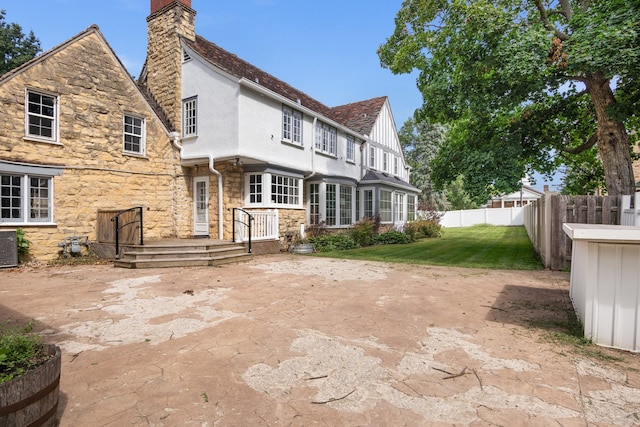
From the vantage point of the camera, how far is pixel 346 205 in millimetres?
17781

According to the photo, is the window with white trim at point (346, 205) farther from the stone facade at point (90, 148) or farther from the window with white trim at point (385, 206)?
the stone facade at point (90, 148)

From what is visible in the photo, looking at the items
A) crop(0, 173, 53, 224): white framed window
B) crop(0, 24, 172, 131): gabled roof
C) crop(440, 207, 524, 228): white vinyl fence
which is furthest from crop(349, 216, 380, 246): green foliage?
crop(440, 207, 524, 228): white vinyl fence

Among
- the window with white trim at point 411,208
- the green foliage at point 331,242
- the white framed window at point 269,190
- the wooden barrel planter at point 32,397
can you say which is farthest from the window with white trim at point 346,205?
the wooden barrel planter at point 32,397

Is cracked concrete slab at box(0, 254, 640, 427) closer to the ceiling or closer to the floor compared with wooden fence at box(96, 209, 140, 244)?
closer to the floor

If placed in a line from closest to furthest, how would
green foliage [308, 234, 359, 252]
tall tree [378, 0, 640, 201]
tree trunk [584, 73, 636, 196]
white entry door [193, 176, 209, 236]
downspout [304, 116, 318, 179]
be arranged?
tall tree [378, 0, 640, 201], tree trunk [584, 73, 636, 196], white entry door [193, 176, 209, 236], green foliage [308, 234, 359, 252], downspout [304, 116, 318, 179]

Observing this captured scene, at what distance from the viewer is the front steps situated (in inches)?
376

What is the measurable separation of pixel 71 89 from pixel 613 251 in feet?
46.8

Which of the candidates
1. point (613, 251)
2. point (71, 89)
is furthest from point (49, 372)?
point (71, 89)

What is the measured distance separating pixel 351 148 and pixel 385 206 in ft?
12.8

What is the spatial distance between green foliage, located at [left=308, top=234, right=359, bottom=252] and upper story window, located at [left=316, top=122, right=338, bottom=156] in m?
4.40

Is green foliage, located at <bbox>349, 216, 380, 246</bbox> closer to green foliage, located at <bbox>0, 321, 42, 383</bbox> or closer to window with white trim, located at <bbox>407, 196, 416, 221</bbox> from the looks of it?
window with white trim, located at <bbox>407, 196, 416, 221</bbox>

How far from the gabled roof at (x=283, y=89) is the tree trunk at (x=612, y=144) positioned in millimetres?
10711

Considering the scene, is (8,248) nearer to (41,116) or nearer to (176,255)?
(41,116)

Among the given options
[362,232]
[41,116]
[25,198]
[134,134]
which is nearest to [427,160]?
[362,232]
